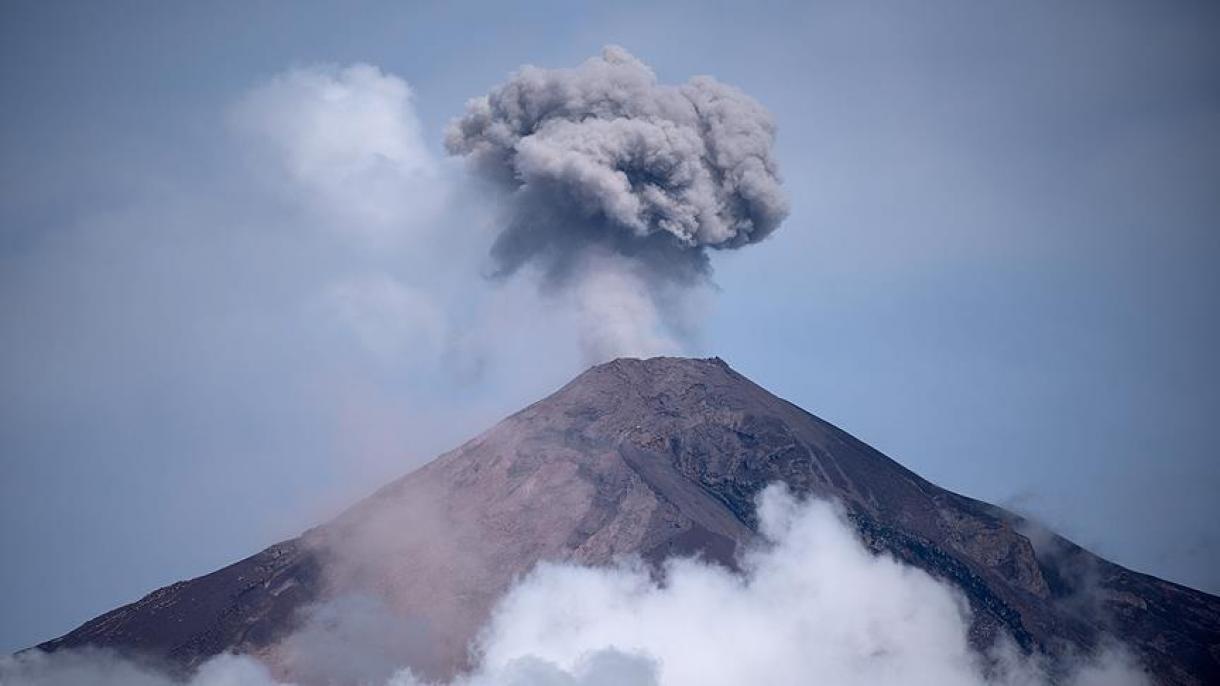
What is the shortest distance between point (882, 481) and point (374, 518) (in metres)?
31.1

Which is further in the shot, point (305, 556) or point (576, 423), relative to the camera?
point (576, 423)

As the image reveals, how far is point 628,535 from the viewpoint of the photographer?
81000mm

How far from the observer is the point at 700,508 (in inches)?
3356

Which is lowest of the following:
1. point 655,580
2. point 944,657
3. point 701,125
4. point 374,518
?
point 944,657

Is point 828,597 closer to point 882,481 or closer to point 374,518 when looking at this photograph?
point 882,481

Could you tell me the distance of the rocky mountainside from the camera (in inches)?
3135

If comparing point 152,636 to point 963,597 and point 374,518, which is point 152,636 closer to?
point 374,518

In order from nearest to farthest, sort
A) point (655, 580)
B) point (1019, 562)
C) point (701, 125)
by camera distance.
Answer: point (655, 580), point (1019, 562), point (701, 125)

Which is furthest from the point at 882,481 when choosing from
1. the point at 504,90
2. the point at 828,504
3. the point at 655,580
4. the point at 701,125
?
the point at 504,90

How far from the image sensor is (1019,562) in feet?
295

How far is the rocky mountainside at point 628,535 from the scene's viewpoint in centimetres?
7962

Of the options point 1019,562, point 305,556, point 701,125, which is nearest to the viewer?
point 305,556

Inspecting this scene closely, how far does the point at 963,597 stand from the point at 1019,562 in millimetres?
8068

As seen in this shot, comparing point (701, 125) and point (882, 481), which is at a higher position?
point (701, 125)
